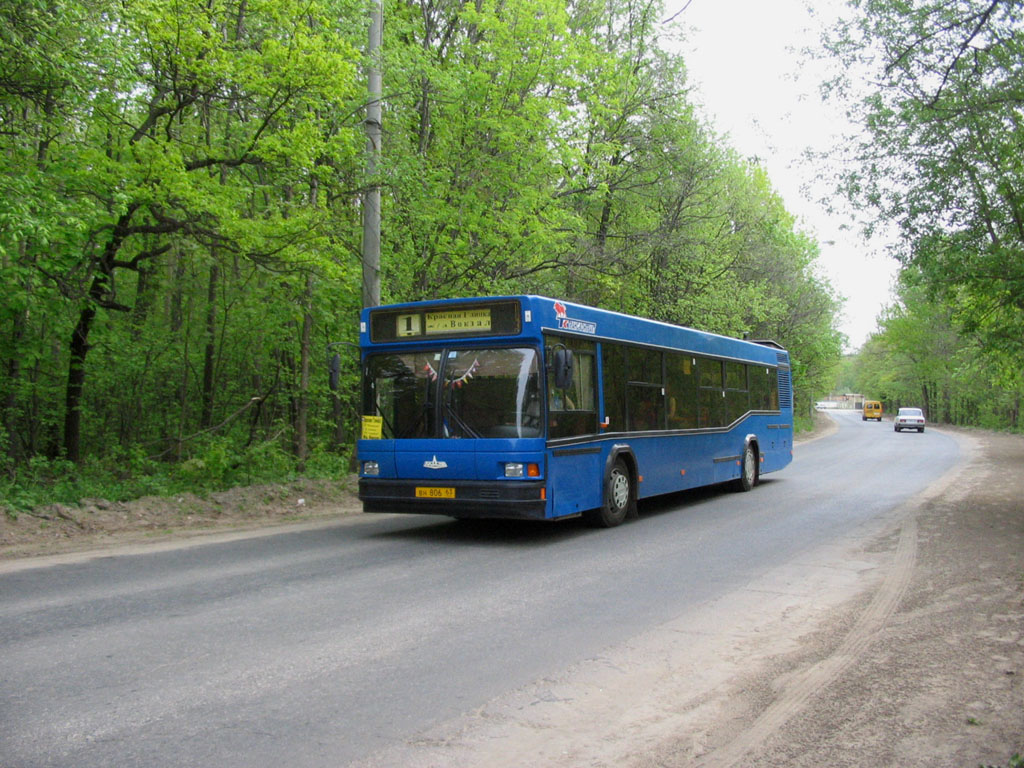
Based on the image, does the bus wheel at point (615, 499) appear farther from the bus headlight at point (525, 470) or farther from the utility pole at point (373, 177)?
the utility pole at point (373, 177)

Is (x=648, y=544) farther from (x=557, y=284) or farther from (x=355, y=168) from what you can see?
(x=557, y=284)

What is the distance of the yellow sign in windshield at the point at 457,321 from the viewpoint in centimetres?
1042

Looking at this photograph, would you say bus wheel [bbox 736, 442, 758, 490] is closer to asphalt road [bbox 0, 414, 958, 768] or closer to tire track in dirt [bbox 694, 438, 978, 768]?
asphalt road [bbox 0, 414, 958, 768]

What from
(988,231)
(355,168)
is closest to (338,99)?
(355,168)

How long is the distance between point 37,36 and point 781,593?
33.9 feet

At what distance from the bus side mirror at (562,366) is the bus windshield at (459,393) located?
396mm

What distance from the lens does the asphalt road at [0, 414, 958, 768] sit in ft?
13.8

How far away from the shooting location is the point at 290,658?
215 inches

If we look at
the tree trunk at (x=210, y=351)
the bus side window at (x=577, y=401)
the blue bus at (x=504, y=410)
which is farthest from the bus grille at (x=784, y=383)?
the tree trunk at (x=210, y=351)

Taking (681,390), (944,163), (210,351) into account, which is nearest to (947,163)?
(944,163)

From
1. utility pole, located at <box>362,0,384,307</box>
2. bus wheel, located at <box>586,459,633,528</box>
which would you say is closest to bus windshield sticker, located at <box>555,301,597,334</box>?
bus wheel, located at <box>586,459,633,528</box>

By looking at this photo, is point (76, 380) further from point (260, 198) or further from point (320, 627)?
point (320, 627)

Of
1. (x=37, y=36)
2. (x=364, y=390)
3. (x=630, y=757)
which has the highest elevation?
(x=37, y=36)

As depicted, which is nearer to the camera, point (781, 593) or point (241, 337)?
point (781, 593)
